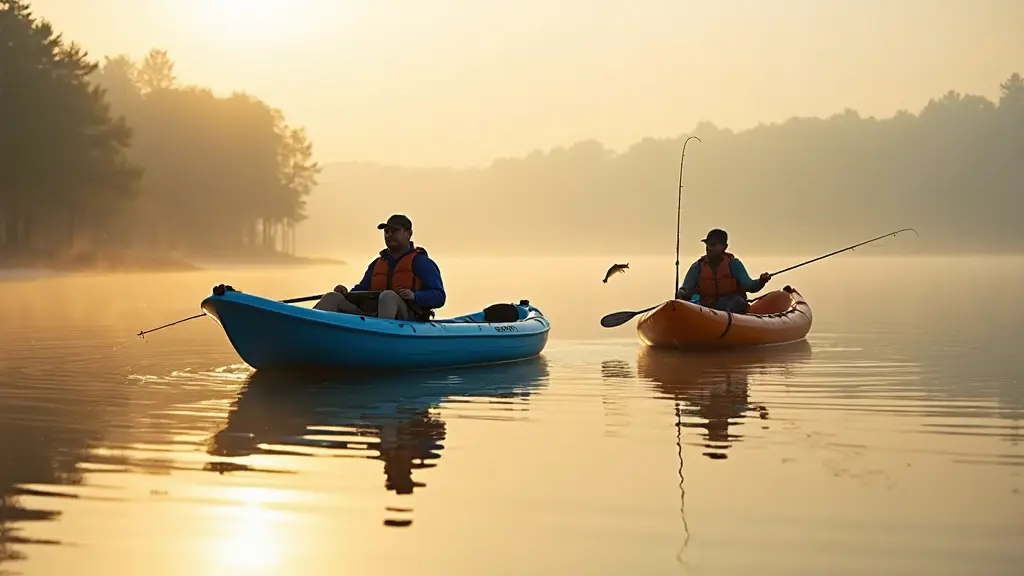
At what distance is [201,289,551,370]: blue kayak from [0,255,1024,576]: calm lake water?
31 centimetres

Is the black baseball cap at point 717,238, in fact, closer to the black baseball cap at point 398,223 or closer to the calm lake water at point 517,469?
the calm lake water at point 517,469

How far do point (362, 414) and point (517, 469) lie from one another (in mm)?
2726

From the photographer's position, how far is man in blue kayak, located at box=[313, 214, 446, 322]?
12102 mm

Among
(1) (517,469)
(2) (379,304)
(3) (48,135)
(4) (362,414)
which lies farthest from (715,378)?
(3) (48,135)

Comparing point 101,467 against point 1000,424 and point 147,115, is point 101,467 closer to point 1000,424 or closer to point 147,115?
point 1000,424

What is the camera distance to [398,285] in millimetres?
12391

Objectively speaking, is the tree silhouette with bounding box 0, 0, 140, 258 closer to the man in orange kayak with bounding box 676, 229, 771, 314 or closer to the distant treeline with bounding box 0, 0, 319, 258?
the distant treeline with bounding box 0, 0, 319, 258

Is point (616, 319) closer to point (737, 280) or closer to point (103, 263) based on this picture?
point (737, 280)

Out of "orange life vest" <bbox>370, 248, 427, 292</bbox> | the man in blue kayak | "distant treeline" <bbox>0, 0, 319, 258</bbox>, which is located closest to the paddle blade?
the man in blue kayak

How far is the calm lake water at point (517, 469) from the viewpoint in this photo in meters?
4.95

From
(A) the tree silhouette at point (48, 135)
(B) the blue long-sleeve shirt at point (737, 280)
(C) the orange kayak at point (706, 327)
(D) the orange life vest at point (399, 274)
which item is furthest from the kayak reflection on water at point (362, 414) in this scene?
(A) the tree silhouette at point (48, 135)

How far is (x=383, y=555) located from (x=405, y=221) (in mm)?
7611

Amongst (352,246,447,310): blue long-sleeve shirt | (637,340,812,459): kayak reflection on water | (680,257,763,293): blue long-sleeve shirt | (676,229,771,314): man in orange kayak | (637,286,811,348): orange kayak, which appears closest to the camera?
(637,340,812,459): kayak reflection on water

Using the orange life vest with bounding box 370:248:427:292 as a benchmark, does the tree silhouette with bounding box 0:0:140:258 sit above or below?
above
